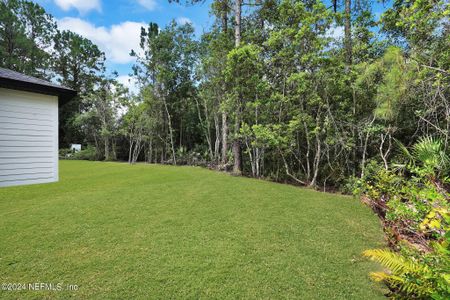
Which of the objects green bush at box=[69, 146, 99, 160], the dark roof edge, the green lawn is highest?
the dark roof edge

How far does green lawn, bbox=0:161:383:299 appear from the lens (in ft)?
6.82

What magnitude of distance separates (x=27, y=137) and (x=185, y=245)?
220cm

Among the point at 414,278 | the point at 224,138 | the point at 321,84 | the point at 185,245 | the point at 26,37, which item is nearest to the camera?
the point at 414,278

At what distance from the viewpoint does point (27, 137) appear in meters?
2.41

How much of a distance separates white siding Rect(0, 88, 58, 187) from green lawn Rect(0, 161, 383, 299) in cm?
91

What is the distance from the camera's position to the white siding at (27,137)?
229 cm

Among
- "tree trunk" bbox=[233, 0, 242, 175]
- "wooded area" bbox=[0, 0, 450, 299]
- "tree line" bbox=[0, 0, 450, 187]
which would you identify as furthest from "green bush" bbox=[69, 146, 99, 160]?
"tree trunk" bbox=[233, 0, 242, 175]

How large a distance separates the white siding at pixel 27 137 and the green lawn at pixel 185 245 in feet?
2.99

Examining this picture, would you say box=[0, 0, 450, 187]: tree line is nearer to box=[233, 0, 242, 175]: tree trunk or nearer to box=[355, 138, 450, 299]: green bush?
box=[233, 0, 242, 175]: tree trunk

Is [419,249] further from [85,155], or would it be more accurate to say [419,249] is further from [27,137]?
[85,155]

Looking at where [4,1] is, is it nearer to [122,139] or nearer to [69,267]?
[122,139]

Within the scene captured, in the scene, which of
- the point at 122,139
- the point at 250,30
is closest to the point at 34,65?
the point at 122,139

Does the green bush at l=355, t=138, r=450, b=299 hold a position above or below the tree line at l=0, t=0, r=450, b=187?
below

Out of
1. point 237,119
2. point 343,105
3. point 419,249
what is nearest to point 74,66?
point 237,119
